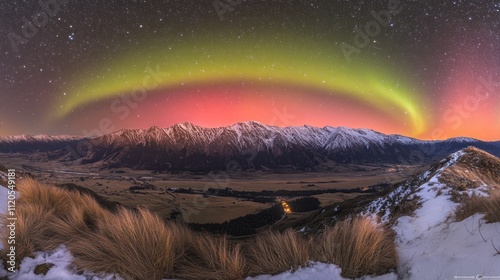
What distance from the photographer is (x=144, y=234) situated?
14.1 feet

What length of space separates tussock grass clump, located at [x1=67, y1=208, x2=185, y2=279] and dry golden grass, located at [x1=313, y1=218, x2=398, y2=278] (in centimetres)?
225

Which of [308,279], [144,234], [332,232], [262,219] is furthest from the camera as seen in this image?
[262,219]

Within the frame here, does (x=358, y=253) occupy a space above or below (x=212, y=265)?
above

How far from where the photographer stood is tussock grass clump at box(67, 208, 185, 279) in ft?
12.0

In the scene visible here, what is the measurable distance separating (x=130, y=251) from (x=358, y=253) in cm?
327

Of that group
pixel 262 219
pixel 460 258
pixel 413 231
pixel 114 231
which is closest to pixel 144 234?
pixel 114 231

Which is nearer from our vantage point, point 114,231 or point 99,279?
point 99,279

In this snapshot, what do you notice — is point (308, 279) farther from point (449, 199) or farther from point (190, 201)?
point (190, 201)

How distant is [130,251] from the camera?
12.7 ft

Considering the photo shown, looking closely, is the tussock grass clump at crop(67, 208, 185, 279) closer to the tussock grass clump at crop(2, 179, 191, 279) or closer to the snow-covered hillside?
the tussock grass clump at crop(2, 179, 191, 279)

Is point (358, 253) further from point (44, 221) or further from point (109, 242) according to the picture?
point (44, 221)

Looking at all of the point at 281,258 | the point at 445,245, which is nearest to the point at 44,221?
the point at 281,258

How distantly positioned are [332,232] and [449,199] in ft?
15.8

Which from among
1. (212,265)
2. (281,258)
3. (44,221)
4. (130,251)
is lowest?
(212,265)
